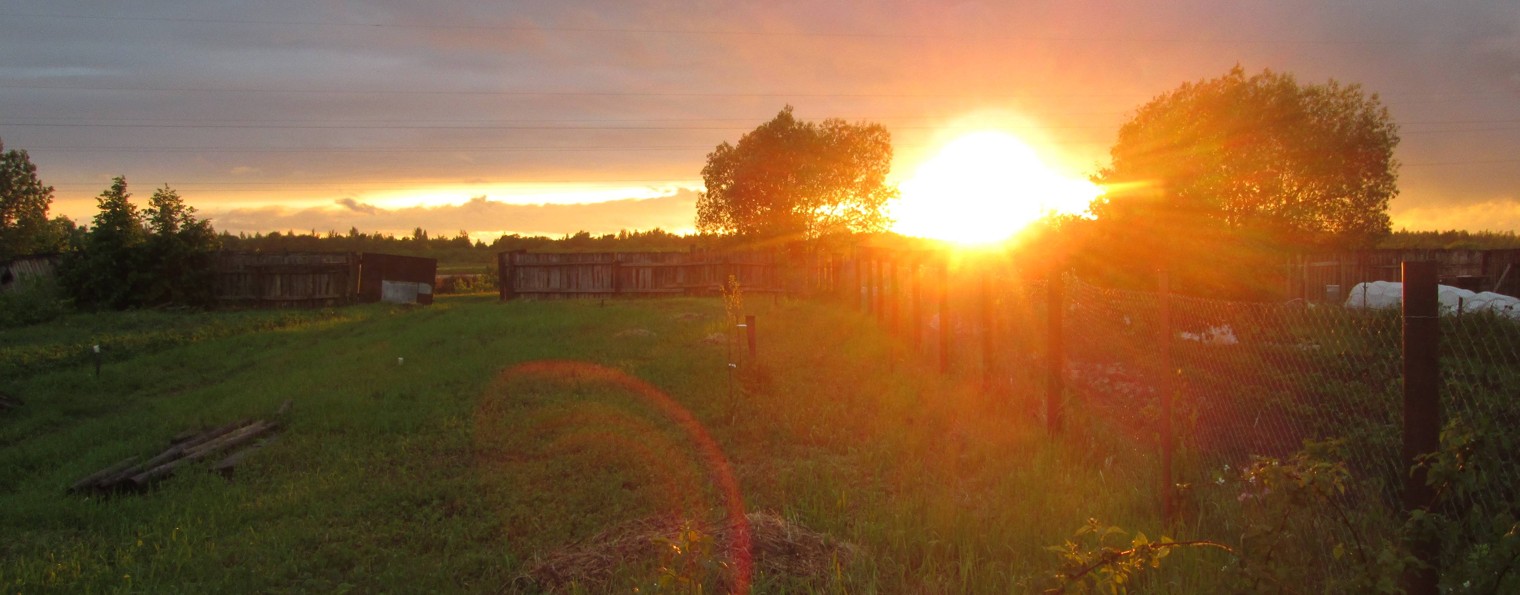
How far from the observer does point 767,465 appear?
7.47 m

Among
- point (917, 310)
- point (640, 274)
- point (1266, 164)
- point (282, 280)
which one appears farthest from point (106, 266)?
point (1266, 164)

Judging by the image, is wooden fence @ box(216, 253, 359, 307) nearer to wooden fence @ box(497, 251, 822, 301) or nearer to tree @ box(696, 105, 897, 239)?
wooden fence @ box(497, 251, 822, 301)

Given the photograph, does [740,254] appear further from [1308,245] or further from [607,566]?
[607,566]

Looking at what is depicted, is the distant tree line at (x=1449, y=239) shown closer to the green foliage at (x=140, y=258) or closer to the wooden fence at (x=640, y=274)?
the wooden fence at (x=640, y=274)

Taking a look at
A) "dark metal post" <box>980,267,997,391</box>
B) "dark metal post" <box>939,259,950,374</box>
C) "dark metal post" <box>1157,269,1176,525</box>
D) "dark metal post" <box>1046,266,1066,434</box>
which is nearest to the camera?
"dark metal post" <box>1157,269,1176,525</box>

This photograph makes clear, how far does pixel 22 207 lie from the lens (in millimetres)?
57844

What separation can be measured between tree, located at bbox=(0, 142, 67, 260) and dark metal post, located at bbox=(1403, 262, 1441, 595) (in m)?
66.7

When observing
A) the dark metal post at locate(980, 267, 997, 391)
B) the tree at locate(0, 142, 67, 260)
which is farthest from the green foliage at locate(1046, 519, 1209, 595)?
the tree at locate(0, 142, 67, 260)

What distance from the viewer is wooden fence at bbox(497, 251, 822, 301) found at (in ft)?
101

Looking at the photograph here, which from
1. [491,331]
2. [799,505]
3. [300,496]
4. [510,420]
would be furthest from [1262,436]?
[491,331]

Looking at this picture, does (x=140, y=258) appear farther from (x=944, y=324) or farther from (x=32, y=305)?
(x=944, y=324)

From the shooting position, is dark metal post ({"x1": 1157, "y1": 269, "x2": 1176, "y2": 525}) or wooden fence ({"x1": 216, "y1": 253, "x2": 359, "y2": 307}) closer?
dark metal post ({"x1": 1157, "y1": 269, "x2": 1176, "y2": 525})

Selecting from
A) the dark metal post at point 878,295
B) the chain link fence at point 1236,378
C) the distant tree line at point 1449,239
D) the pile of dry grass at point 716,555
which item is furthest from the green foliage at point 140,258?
the distant tree line at point 1449,239

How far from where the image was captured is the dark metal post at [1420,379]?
3.55 metres
